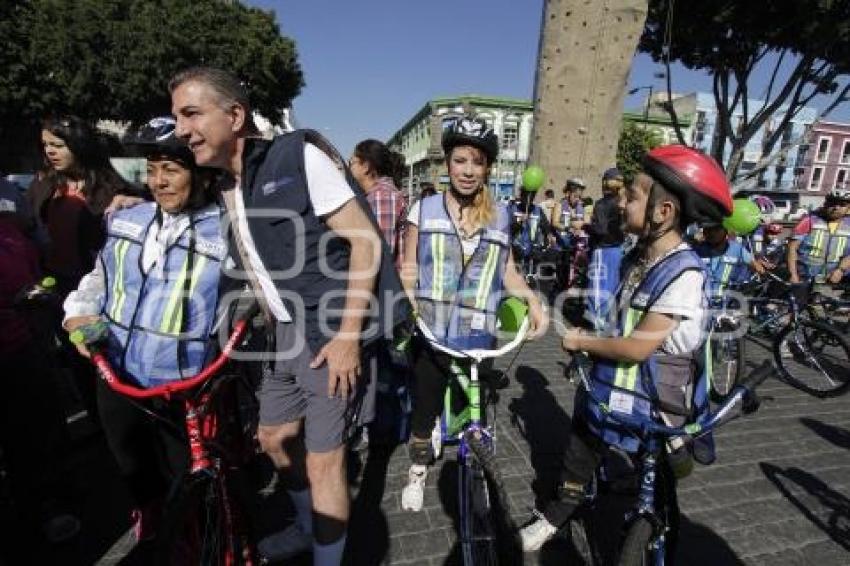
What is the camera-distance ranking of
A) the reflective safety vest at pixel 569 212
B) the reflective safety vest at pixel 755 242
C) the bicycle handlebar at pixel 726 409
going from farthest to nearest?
1. the reflective safety vest at pixel 569 212
2. the reflective safety vest at pixel 755 242
3. the bicycle handlebar at pixel 726 409

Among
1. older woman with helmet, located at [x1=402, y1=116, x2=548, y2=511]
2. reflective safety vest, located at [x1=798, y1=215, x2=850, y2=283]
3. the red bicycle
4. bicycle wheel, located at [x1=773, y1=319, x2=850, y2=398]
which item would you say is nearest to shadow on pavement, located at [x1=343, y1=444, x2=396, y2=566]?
the red bicycle

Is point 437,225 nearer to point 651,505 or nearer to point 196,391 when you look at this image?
point 196,391

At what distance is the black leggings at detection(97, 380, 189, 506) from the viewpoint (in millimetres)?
2264

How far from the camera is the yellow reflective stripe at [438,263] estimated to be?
2811mm

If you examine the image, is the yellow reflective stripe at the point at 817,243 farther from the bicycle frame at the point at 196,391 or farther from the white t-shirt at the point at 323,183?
the bicycle frame at the point at 196,391

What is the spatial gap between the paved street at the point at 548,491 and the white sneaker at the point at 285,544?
0.10 meters

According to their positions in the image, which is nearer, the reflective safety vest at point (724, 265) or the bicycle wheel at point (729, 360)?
the bicycle wheel at point (729, 360)

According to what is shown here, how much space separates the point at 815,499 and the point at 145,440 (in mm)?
4404

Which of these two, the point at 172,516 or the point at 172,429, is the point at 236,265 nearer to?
the point at 172,429

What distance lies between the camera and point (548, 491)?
344 cm

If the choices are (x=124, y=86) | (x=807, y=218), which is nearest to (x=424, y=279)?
(x=807, y=218)

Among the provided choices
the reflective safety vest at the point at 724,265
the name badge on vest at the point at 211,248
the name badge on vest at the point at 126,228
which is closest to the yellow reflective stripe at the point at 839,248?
the reflective safety vest at the point at 724,265

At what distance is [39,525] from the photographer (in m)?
2.83

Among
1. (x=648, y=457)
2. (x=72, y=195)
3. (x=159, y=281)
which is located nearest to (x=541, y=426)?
(x=648, y=457)
